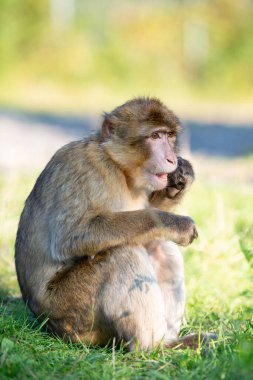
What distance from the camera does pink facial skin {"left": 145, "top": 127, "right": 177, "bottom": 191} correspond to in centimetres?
477

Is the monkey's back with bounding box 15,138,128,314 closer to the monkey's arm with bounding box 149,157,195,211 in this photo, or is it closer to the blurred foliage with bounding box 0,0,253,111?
the monkey's arm with bounding box 149,157,195,211

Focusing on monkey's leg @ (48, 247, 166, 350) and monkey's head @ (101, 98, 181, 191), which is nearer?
monkey's leg @ (48, 247, 166, 350)

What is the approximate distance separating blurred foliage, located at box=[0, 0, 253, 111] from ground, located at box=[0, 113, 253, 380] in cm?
1182

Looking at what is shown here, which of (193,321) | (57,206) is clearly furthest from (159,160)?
(193,321)

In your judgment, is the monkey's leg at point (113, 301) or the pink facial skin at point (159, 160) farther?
the pink facial skin at point (159, 160)

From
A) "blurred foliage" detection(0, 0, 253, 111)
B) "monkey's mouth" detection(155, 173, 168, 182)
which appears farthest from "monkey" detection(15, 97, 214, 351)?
"blurred foliage" detection(0, 0, 253, 111)

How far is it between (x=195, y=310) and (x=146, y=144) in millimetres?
1360

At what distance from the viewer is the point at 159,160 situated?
478 centimetres

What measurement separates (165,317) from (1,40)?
1946 centimetres

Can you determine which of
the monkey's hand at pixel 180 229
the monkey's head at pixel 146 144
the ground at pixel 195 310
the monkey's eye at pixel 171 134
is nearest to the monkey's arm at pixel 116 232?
the monkey's hand at pixel 180 229

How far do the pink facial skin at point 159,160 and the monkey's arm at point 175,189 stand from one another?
0.62ft

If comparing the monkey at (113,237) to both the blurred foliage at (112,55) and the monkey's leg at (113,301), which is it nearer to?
the monkey's leg at (113,301)

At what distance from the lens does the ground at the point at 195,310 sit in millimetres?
3754

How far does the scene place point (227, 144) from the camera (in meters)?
14.6
